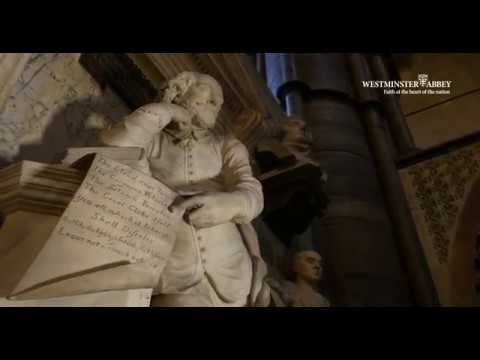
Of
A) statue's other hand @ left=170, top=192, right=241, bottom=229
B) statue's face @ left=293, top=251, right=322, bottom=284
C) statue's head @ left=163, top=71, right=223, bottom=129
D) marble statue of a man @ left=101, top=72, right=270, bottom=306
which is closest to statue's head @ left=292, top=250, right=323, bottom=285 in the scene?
statue's face @ left=293, top=251, right=322, bottom=284

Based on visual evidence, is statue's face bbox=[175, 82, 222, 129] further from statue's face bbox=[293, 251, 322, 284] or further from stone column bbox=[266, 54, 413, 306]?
stone column bbox=[266, 54, 413, 306]

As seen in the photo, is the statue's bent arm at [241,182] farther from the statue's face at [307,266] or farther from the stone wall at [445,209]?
the stone wall at [445,209]

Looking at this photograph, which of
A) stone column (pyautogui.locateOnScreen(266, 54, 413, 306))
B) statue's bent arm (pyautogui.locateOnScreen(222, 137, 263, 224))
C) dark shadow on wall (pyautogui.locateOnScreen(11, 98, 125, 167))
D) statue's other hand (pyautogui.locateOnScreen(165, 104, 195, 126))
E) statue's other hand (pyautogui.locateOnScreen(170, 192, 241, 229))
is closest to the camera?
statue's other hand (pyautogui.locateOnScreen(170, 192, 241, 229))

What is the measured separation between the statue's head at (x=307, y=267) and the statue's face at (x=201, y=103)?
144 centimetres

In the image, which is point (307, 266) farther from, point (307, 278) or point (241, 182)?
point (241, 182)

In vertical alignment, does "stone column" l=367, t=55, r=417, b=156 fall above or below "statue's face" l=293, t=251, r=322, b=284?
above

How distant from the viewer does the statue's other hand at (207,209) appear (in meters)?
1.19

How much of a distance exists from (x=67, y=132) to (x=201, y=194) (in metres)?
0.86

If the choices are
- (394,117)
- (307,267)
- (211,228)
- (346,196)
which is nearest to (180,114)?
(211,228)

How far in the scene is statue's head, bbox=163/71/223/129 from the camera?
5.36ft

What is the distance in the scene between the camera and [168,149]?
157 cm

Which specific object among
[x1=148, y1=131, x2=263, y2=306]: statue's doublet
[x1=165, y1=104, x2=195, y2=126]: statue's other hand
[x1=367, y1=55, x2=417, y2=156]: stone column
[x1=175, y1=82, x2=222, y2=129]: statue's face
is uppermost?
[x1=367, y1=55, x2=417, y2=156]: stone column

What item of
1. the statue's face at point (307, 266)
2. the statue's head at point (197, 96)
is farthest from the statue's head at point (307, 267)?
the statue's head at point (197, 96)

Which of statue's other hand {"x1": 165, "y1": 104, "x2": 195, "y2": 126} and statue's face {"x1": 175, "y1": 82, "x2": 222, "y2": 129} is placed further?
statue's face {"x1": 175, "y1": 82, "x2": 222, "y2": 129}
